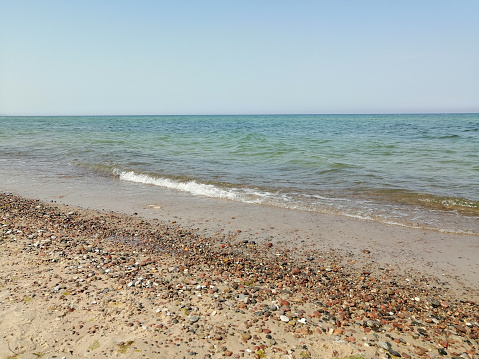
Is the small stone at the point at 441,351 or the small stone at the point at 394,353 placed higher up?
the small stone at the point at 394,353

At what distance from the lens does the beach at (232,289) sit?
333cm

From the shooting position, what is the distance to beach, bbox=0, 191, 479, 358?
3334 mm

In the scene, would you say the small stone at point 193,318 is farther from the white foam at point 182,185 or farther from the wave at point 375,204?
the white foam at point 182,185

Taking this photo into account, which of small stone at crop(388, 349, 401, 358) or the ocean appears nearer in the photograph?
small stone at crop(388, 349, 401, 358)

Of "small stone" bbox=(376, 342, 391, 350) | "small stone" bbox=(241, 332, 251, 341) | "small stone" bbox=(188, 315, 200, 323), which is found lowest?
"small stone" bbox=(376, 342, 391, 350)

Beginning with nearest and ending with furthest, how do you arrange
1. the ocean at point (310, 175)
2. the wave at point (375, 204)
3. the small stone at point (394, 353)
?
the small stone at point (394, 353) < the wave at point (375, 204) < the ocean at point (310, 175)

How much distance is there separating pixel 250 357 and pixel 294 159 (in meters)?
13.4

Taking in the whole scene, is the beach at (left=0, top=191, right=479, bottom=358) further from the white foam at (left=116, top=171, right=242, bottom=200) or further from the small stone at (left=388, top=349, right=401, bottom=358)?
the white foam at (left=116, top=171, right=242, bottom=200)

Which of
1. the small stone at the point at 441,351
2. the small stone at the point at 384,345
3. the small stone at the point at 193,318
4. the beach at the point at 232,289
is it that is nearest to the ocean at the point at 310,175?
the beach at the point at 232,289

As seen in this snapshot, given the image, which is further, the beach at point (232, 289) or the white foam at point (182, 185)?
the white foam at point (182, 185)

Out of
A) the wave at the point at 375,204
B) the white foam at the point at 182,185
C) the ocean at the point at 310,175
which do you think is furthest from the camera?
the white foam at the point at 182,185

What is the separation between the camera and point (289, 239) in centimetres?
638

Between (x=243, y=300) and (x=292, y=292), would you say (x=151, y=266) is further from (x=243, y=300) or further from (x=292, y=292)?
(x=292, y=292)

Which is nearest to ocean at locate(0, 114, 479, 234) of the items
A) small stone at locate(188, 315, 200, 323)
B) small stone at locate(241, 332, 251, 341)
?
small stone at locate(241, 332, 251, 341)
